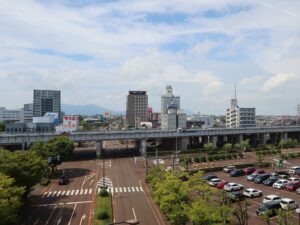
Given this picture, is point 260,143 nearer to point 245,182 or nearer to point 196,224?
point 245,182

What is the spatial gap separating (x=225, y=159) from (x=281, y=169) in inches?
694

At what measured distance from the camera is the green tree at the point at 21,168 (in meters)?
45.2

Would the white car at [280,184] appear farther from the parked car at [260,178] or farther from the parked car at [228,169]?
the parked car at [228,169]

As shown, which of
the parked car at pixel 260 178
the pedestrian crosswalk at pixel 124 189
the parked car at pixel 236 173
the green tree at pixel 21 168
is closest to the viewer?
the green tree at pixel 21 168

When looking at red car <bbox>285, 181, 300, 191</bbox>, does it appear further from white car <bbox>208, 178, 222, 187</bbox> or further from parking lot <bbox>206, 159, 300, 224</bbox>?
white car <bbox>208, 178, 222, 187</bbox>

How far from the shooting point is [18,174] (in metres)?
45.8

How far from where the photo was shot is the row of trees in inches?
1348

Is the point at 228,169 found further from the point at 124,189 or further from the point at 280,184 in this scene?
the point at 124,189

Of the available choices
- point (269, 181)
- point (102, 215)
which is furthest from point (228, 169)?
point (102, 215)

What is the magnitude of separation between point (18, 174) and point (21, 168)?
3.29ft

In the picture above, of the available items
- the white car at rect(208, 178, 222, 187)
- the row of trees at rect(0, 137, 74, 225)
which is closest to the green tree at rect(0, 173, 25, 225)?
the row of trees at rect(0, 137, 74, 225)

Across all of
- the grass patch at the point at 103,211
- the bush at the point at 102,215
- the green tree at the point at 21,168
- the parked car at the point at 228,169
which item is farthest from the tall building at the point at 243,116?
the bush at the point at 102,215

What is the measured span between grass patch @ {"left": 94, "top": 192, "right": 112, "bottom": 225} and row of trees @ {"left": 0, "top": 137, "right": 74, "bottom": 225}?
9.33m

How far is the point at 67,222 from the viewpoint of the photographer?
137 ft
